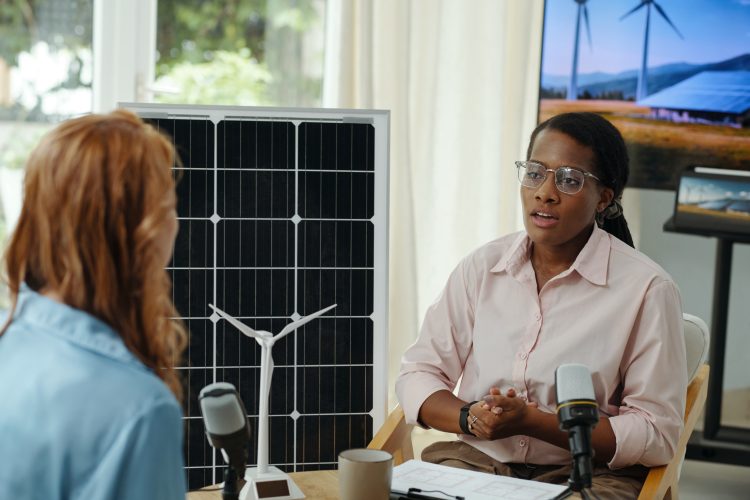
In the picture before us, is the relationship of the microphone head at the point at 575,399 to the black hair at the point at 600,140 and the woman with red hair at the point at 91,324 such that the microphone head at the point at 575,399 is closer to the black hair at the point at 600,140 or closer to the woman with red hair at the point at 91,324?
the woman with red hair at the point at 91,324

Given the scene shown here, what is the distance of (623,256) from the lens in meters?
2.24

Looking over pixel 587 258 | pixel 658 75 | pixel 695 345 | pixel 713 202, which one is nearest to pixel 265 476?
pixel 587 258

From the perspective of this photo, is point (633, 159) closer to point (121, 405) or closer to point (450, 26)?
point (450, 26)

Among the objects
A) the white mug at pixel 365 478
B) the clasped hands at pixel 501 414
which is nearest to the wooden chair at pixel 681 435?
the clasped hands at pixel 501 414

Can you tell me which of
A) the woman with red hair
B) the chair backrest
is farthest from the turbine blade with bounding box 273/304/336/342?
the woman with red hair

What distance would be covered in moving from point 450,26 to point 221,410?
3020mm

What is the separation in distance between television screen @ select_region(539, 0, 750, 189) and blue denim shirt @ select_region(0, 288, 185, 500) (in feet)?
9.97

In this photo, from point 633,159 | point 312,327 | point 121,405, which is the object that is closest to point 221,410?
point 121,405

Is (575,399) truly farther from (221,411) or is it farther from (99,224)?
(99,224)

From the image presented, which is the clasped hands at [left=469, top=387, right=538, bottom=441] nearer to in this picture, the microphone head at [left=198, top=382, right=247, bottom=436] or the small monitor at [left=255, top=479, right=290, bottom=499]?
the small monitor at [left=255, top=479, right=290, bottom=499]

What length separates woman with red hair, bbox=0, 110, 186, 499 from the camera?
3.31 feet

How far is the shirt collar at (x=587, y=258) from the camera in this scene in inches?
86.9

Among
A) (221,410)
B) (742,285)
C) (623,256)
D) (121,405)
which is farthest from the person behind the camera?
(742,285)

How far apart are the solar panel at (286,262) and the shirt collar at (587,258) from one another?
343 mm
